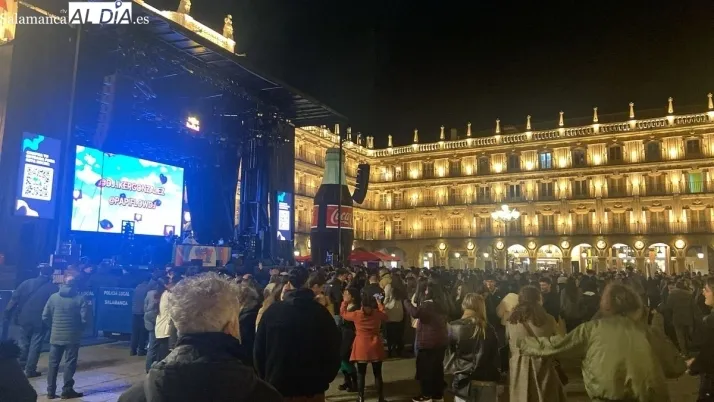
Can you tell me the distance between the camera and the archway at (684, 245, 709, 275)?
39.3 metres

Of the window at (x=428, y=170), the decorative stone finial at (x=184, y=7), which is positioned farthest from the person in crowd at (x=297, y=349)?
the window at (x=428, y=170)

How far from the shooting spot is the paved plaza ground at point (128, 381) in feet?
22.1

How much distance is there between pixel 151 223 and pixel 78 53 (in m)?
6.35

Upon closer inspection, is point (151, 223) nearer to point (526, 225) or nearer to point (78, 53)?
point (78, 53)

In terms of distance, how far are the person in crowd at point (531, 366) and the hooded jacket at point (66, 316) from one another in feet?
17.9

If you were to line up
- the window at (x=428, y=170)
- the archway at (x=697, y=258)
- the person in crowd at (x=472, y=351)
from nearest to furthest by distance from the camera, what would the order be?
1. the person in crowd at (x=472, y=351)
2. the archway at (x=697, y=258)
3. the window at (x=428, y=170)

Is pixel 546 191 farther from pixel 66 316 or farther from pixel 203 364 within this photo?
pixel 203 364

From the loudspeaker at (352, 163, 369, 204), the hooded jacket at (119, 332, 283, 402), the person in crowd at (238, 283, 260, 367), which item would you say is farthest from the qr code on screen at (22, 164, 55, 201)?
the loudspeaker at (352, 163, 369, 204)

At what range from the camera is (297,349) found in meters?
3.70

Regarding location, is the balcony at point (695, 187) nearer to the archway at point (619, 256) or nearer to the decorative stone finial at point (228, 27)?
the archway at point (619, 256)

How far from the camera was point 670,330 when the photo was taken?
1109 cm

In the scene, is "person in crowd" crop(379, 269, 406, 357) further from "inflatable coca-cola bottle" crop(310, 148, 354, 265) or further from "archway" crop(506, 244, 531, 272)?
"archway" crop(506, 244, 531, 272)

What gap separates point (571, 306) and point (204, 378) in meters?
9.03

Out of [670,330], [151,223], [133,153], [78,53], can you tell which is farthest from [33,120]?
[670,330]
